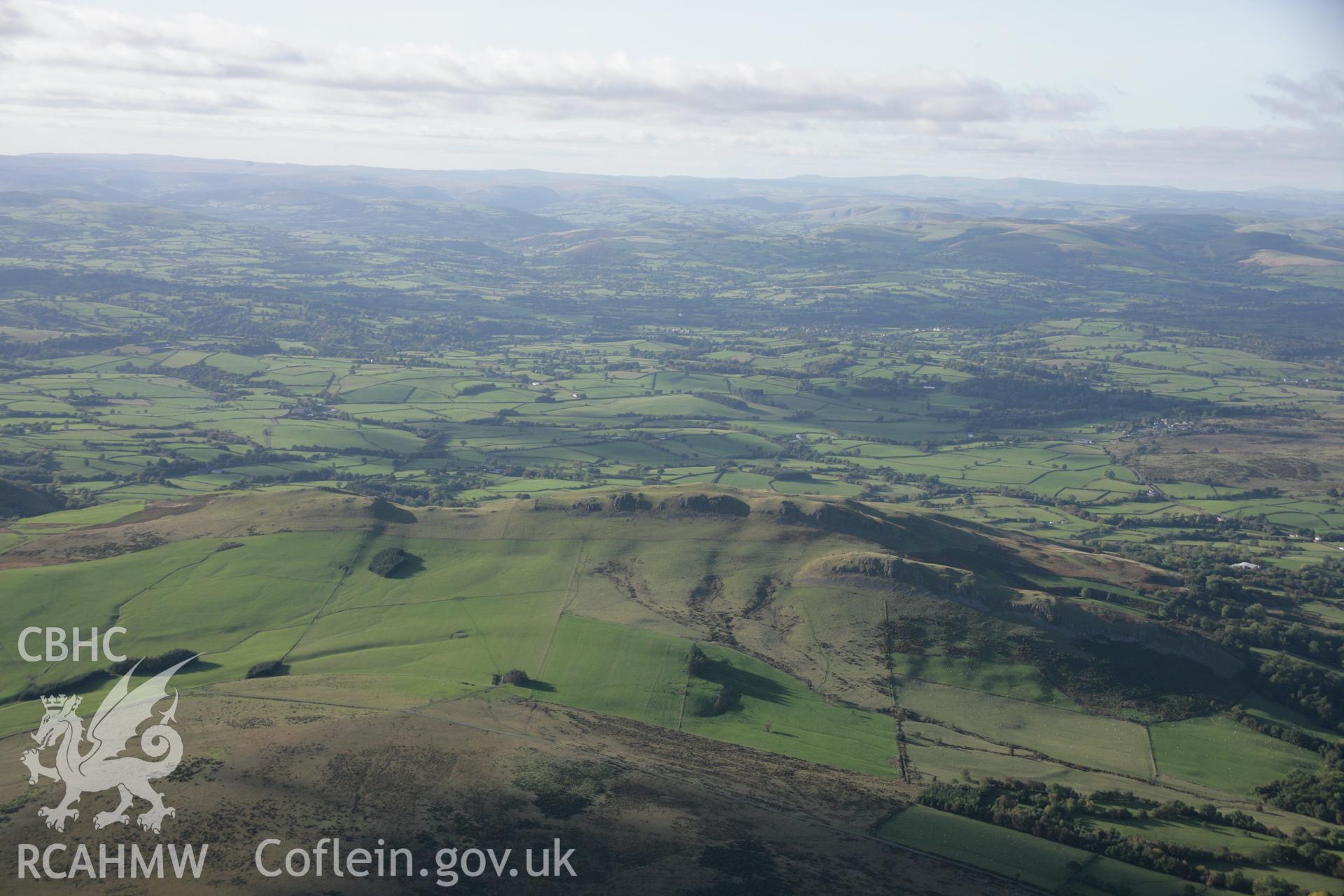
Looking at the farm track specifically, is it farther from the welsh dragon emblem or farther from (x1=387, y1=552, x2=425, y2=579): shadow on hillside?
(x1=387, y1=552, x2=425, y2=579): shadow on hillside

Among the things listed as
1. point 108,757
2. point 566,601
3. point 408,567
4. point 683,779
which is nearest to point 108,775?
point 108,757

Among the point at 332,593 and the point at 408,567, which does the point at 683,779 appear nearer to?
the point at 332,593

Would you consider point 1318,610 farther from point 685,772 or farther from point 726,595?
point 685,772

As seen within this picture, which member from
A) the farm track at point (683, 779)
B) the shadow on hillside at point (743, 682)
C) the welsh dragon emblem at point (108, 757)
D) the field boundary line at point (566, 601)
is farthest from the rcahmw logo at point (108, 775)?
the shadow on hillside at point (743, 682)

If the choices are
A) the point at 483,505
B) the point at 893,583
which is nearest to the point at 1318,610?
the point at 893,583

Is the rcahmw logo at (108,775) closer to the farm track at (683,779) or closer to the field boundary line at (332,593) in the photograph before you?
the farm track at (683,779)

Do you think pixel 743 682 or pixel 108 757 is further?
pixel 743 682

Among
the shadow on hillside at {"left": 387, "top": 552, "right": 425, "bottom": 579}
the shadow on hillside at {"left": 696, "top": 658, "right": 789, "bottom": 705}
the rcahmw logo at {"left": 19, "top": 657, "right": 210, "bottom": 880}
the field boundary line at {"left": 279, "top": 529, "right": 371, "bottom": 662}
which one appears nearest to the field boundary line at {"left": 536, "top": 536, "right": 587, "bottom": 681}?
the shadow on hillside at {"left": 696, "top": 658, "right": 789, "bottom": 705}
